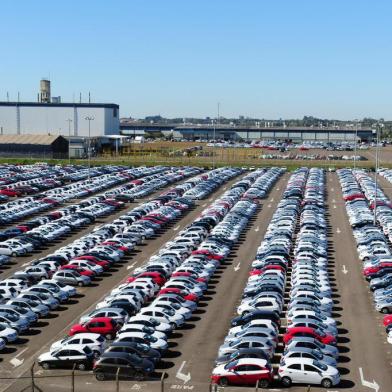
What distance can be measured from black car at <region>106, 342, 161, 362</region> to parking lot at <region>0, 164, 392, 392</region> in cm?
53

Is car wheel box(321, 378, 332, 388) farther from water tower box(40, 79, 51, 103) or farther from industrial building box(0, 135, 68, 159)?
water tower box(40, 79, 51, 103)

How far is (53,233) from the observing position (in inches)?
2037

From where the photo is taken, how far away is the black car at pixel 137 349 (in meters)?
24.9

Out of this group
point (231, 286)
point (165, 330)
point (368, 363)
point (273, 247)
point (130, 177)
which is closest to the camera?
point (368, 363)

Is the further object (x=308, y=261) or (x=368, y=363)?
(x=308, y=261)

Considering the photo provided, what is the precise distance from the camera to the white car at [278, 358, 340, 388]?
23688 millimetres

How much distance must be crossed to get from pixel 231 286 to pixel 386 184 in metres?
57.1

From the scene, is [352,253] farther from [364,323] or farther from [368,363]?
[368,363]

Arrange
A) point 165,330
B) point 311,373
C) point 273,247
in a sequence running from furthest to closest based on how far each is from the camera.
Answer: point 273,247 → point 165,330 → point 311,373

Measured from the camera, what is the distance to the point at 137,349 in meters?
25.1

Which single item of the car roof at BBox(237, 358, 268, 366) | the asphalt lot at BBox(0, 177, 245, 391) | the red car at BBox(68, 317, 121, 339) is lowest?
the asphalt lot at BBox(0, 177, 245, 391)

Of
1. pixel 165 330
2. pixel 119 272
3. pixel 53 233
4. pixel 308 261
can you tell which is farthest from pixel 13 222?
pixel 165 330

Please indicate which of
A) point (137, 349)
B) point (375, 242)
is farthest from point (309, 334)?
point (375, 242)

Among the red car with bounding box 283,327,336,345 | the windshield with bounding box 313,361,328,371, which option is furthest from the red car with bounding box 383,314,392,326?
the windshield with bounding box 313,361,328,371
